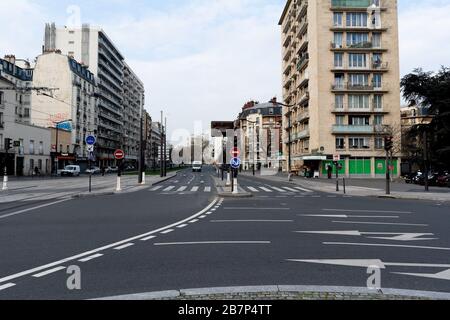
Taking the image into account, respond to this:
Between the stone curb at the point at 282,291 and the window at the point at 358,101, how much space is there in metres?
51.3

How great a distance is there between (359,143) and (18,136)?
1935 inches

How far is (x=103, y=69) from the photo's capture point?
9162 centimetres

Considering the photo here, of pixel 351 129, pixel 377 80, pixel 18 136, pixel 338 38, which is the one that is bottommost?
pixel 18 136

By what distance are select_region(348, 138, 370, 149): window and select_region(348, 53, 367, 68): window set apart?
418 inches

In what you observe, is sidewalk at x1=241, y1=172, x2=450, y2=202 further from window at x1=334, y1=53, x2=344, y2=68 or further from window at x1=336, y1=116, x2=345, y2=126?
window at x1=334, y1=53, x2=344, y2=68

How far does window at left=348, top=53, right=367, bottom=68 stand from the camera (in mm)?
52906

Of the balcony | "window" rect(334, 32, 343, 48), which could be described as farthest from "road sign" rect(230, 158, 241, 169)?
"window" rect(334, 32, 343, 48)

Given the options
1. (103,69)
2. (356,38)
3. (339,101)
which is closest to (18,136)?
(103,69)

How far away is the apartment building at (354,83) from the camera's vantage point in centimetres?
5188

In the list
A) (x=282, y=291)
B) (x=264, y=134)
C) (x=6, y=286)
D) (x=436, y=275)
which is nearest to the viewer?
(x=282, y=291)

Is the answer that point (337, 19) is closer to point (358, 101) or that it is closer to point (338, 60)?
point (338, 60)

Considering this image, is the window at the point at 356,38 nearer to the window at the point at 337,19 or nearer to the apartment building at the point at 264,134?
the window at the point at 337,19

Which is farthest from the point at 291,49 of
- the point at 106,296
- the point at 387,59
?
the point at 106,296

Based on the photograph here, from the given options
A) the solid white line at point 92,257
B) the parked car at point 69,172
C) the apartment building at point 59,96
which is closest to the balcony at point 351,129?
the parked car at point 69,172
